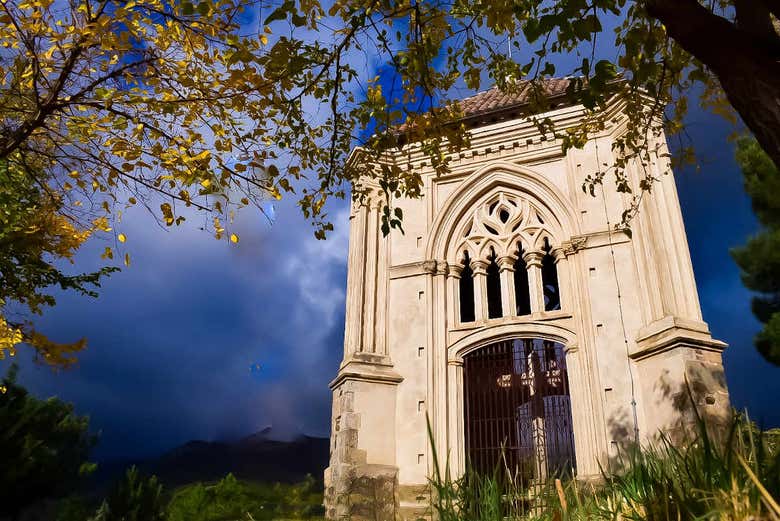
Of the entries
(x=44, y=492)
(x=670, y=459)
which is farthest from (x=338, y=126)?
(x=44, y=492)

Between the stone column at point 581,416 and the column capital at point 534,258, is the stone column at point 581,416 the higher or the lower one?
the lower one

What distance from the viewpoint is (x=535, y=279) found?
→ 12789mm

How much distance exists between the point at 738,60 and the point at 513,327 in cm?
A: 953

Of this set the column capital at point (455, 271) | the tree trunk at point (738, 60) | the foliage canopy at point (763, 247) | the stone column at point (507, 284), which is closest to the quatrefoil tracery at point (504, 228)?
the stone column at point (507, 284)

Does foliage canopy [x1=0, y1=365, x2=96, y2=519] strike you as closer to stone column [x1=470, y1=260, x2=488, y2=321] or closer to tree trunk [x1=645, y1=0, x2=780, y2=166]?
stone column [x1=470, y1=260, x2=488, y2=321]

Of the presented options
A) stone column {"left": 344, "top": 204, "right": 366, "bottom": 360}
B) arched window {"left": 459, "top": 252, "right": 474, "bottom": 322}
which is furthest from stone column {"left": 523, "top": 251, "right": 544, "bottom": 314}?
stone column {"left": 344, "top": 204, "right": 366, "bottom": 360}

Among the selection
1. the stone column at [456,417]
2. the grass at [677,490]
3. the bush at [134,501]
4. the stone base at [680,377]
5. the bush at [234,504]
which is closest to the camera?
the grass at [677,490]

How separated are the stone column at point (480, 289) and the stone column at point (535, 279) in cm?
98

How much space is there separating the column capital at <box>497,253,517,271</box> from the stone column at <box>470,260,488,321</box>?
38 centimetres

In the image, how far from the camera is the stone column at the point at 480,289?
507 inches

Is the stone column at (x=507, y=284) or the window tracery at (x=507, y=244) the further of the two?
the window tracery at (x=507, y=244)

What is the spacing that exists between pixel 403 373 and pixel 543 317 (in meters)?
3.20

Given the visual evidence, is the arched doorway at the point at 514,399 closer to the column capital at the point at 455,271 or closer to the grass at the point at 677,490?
the column capital at the point at 455,271

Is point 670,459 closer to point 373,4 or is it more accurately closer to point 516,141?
point 373,4
